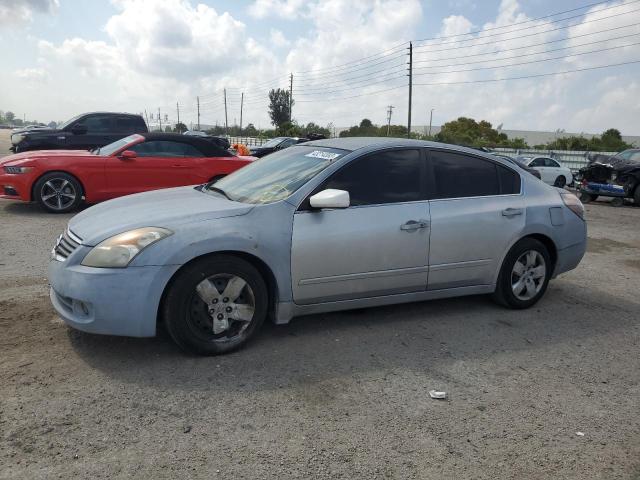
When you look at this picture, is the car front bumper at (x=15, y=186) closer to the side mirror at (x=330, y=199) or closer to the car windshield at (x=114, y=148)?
the car windshield at (x=114, y=148)

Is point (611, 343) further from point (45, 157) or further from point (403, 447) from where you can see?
point (45, 157)

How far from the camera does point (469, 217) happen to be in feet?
15.0

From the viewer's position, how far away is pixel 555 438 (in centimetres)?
294

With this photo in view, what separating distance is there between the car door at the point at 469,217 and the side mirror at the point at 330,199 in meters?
0.90

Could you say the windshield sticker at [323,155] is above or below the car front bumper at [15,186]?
above

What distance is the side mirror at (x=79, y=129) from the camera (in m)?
12.8

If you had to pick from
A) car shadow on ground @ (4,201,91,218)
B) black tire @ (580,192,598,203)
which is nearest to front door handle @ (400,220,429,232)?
car shadow on ground @ (4,201,91,218)

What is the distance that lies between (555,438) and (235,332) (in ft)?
6.88

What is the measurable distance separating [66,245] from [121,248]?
56 centimetres

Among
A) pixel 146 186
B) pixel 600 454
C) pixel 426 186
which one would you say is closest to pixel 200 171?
pixel 146 186

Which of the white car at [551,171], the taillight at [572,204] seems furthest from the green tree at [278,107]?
the taillight at [572,204]

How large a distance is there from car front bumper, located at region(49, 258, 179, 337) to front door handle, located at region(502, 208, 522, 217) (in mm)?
2883

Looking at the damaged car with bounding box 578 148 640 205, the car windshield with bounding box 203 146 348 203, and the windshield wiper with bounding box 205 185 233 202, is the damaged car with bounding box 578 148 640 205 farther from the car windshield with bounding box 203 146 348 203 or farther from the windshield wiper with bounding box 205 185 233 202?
the windshield wiper with bounding box 205 185 233 202

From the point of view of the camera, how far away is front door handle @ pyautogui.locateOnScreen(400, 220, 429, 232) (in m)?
4.25
